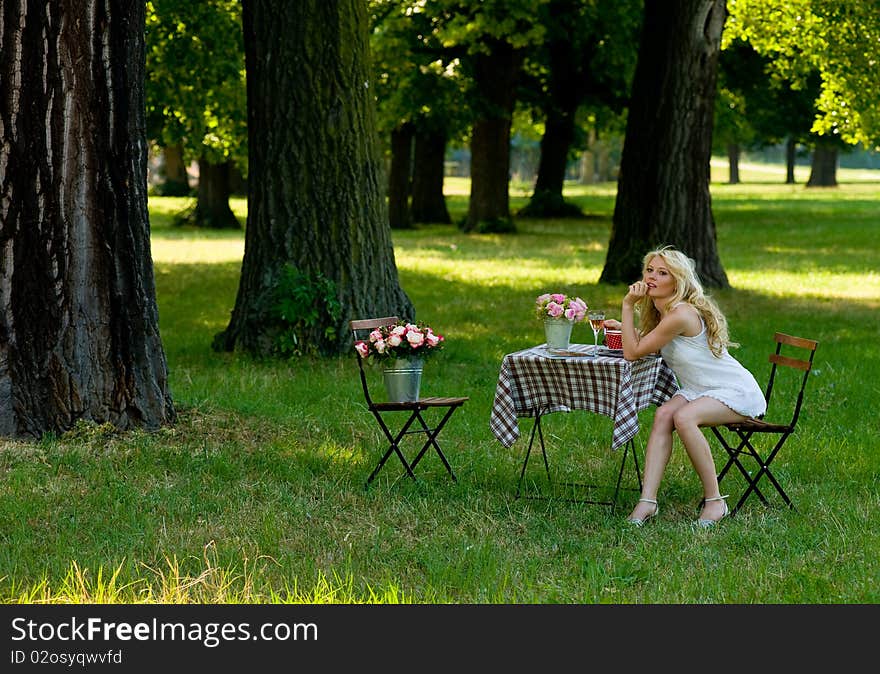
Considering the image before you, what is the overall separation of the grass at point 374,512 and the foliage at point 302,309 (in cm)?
31

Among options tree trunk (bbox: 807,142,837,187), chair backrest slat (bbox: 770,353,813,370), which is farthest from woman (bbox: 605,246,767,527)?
tree trunk (bbox: 807,142,837,187)

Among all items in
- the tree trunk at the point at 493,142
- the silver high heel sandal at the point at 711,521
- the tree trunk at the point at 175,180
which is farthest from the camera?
the tree trunk at the point at 175,180

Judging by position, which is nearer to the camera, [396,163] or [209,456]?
[209,456]

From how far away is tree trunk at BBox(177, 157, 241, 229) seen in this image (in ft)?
129

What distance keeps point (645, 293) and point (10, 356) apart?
4.10 m

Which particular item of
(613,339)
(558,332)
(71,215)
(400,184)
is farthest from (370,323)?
(400,184)

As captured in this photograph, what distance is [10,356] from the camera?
865cm

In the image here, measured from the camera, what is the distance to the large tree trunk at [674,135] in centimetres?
1806

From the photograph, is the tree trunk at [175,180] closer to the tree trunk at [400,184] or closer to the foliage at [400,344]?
the tree trunk at [400,184]

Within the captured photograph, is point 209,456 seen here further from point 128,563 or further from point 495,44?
point 495,44

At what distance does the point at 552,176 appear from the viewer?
4244 cm

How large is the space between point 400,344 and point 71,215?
7.92 ft

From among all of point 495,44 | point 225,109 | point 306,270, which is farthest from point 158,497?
point 495,44

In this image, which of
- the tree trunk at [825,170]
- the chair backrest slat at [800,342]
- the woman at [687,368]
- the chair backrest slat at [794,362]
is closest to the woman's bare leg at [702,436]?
the woman at [687,368]
